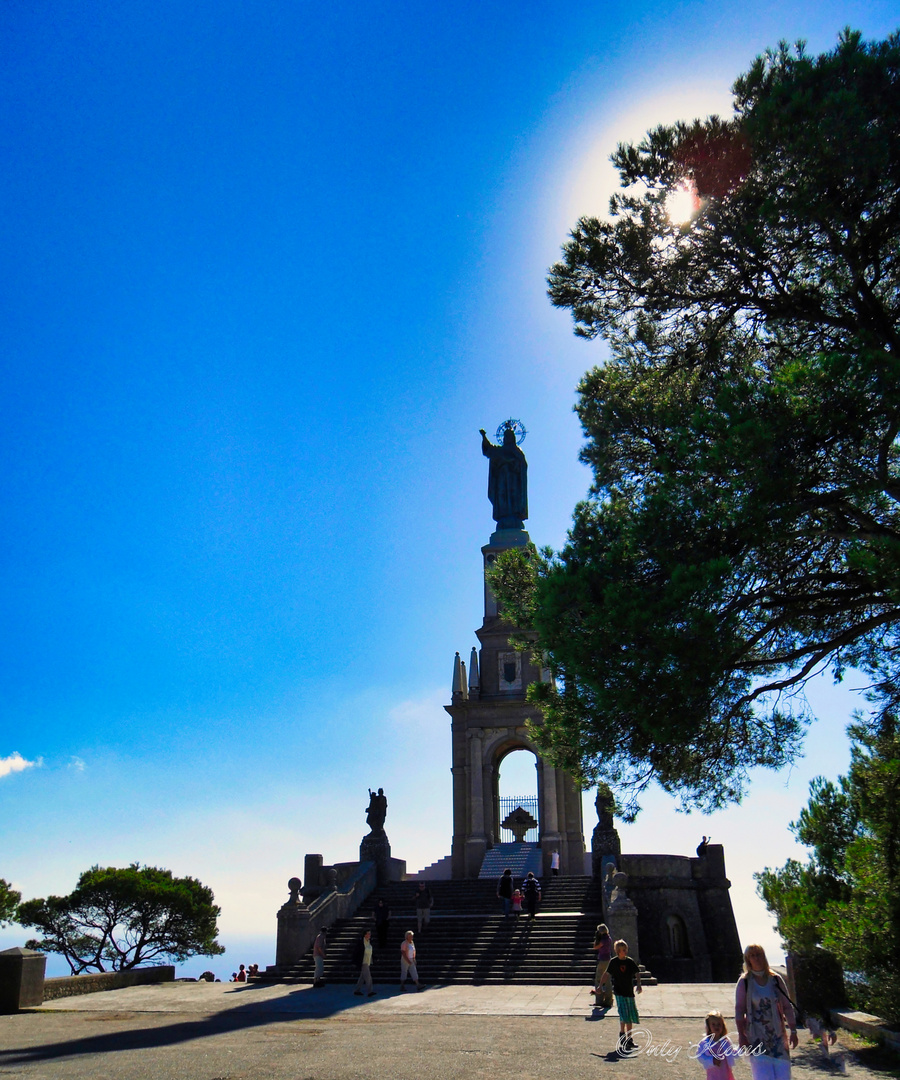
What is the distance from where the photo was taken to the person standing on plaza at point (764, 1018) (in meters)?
6.80

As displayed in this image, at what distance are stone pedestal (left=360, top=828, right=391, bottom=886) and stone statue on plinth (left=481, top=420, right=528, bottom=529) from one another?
14.8 m

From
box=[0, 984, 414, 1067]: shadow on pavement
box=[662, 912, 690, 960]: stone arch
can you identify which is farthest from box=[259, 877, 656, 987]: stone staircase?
box=[662, 912, 690, 960]: stone arch

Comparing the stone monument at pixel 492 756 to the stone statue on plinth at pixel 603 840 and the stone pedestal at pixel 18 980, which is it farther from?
the stone pedestal at pixel 18 980

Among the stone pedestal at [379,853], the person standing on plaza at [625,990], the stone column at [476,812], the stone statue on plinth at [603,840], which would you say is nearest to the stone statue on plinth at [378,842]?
the stone pedestal at [379,853]

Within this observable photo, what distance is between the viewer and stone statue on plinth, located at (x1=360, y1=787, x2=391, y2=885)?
28984 millimetres

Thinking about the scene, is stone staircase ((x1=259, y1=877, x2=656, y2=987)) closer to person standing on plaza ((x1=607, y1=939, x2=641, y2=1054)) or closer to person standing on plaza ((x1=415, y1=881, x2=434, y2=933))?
person standing on plaza ((x1=415, y1=881, x2=434, y2=933))

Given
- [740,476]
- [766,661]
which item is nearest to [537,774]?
[766,661]

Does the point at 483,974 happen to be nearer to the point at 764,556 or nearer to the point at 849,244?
the point at 764,556

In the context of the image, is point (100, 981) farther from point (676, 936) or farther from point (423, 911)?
point (676, 936)

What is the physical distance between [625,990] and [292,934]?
14.0 meters

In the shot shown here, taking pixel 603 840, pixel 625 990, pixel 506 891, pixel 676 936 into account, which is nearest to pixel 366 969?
pixel 506 891

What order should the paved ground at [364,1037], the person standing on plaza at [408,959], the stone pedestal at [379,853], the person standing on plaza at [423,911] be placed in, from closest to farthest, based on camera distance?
the paved ground at [364,1037] → the person standing on plaza at [408,959] → the person standing on plaza at [423,911] → the stone pedestal at [379,853]

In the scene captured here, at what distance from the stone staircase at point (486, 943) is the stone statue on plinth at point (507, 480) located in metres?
16.8

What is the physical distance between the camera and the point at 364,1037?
496 inches
